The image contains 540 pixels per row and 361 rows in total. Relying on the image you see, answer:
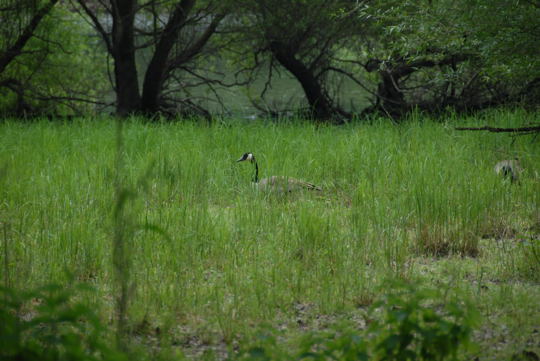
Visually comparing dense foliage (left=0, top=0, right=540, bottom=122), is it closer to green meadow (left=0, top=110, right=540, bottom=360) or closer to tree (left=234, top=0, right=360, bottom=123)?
tree (left=234, top=0, right=360, bottom=123)

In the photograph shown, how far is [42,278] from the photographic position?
391cm

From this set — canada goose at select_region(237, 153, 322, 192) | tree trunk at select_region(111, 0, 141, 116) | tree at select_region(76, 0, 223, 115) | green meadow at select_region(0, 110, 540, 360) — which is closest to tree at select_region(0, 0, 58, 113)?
tree at select_region(76, 0, 223, 115)

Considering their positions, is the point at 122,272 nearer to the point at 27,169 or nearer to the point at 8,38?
the point at 27,169

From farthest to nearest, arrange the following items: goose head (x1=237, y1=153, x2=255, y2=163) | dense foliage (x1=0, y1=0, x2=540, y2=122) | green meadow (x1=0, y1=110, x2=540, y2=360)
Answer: dense foliage (x1=0, y1=0, x2=540, y2=122), goose head (x1=237, y1=153, x2=255, y2=163), green meadow (x1=0, y1=110, x2=540, y2=360)

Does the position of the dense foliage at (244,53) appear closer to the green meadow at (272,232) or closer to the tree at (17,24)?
the tree at (17,24)

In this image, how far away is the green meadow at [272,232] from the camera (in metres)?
3.37

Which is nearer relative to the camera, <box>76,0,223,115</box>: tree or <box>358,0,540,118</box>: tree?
<box>358,0,540,118</box>: tree

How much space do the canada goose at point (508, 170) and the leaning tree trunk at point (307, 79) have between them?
5.51 metres

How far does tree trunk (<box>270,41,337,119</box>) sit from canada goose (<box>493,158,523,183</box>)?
5512 millimetres

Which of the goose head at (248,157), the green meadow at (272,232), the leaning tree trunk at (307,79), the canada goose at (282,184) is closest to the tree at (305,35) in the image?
the leaning tree trunk at (307,79)

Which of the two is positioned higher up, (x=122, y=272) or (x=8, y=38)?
(x=8, y=38)

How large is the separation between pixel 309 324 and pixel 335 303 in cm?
26

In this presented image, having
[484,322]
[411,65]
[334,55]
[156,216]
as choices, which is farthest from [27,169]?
[334,55]

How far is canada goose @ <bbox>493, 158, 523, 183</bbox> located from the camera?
5832 millimetres
